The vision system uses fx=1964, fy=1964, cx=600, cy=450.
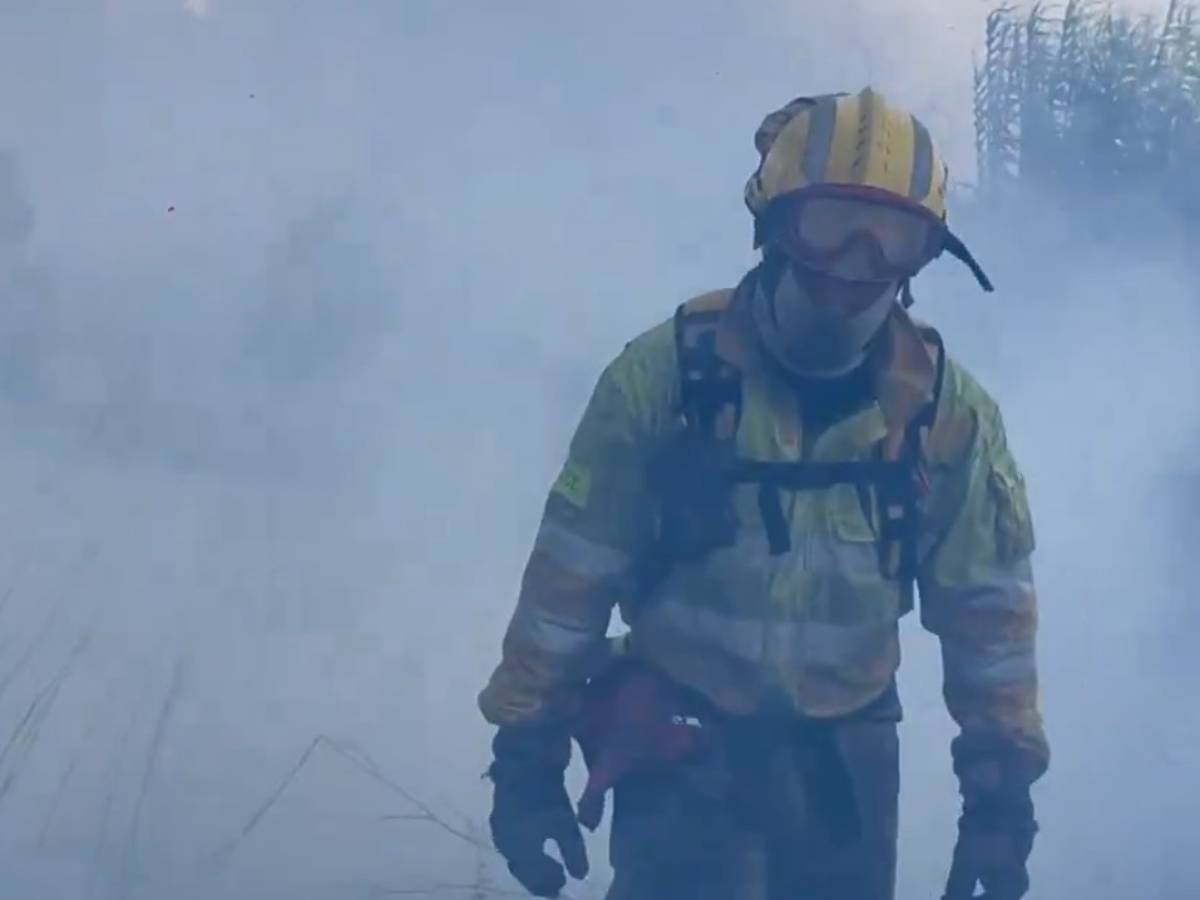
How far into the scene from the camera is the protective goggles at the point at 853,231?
2.79 metres

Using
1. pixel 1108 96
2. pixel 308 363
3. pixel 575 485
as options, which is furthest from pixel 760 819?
pixel 1108 96

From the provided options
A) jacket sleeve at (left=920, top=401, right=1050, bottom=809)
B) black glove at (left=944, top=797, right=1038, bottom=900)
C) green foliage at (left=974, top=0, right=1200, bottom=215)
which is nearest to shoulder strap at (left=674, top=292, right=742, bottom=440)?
jacket sleeve at (left=920, top=401, right=1050, bottom=809)

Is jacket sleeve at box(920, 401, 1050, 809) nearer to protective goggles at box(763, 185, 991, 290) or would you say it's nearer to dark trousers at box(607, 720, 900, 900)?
dark trousers at box(607, 720, 900, 900)

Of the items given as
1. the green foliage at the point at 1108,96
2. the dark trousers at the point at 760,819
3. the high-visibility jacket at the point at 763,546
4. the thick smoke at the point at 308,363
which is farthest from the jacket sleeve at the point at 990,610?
the green foliage at the point at 1108,96

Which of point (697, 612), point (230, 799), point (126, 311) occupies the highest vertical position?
point (126, 311)

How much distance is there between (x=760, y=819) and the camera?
289cm

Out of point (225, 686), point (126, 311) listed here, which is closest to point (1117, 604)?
point (225, 686)

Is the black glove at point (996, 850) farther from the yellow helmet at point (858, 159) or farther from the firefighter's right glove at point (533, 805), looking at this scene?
the yellow helmet at point (858, 159)

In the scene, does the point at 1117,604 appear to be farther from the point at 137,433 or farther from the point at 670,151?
the point at 137,433

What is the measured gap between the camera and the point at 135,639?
350cm

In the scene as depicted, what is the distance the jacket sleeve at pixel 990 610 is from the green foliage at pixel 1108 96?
1.00m

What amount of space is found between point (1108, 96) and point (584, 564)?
5.37ft

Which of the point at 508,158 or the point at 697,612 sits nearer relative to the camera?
the point at 697,612

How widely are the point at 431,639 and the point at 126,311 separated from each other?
80cm
